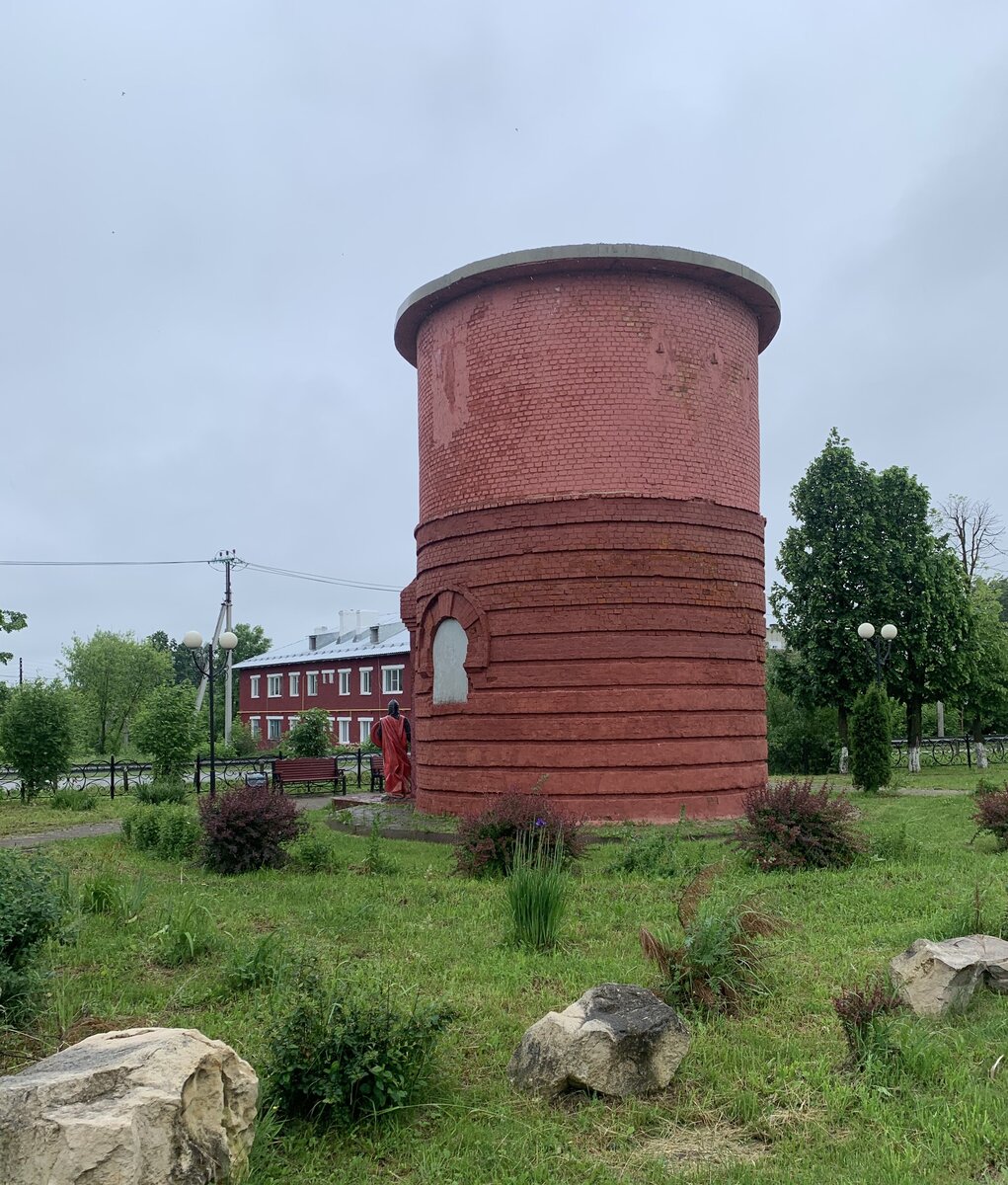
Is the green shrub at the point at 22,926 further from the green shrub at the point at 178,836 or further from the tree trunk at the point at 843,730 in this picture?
the tree trunk at the point at 843,730

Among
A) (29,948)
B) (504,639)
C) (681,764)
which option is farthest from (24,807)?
(29,948)

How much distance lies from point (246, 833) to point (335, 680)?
39.4m

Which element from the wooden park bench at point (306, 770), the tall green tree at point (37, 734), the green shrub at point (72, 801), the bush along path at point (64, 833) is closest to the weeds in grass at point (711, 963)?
the bush along path at point (64, 833)

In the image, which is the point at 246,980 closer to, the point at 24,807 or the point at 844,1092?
the point at 844,1092

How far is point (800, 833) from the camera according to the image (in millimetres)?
10344

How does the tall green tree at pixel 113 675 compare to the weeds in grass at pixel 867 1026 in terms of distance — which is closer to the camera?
the weeds in grass at pixel 867 1026

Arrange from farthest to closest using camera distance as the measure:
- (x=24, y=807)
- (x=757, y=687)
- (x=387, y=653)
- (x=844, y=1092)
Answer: (x=387, y=653) → (x=24, y=807) → (x=757, y=687) → (x=844, y=1092)

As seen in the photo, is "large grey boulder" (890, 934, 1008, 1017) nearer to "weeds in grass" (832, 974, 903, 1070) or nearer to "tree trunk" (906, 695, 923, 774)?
"weeds in grass" (832, 974, 903, 1070)

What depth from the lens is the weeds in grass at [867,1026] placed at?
496 centimetres

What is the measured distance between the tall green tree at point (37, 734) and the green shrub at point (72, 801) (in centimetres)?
113

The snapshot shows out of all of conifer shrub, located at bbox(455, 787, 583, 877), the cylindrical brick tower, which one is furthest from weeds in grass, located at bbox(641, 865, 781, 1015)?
the cylindrical brick tower

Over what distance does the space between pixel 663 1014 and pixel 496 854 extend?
226 inches

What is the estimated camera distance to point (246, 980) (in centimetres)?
617

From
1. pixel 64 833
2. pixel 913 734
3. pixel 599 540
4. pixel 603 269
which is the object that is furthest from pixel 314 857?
pixel 913 734
